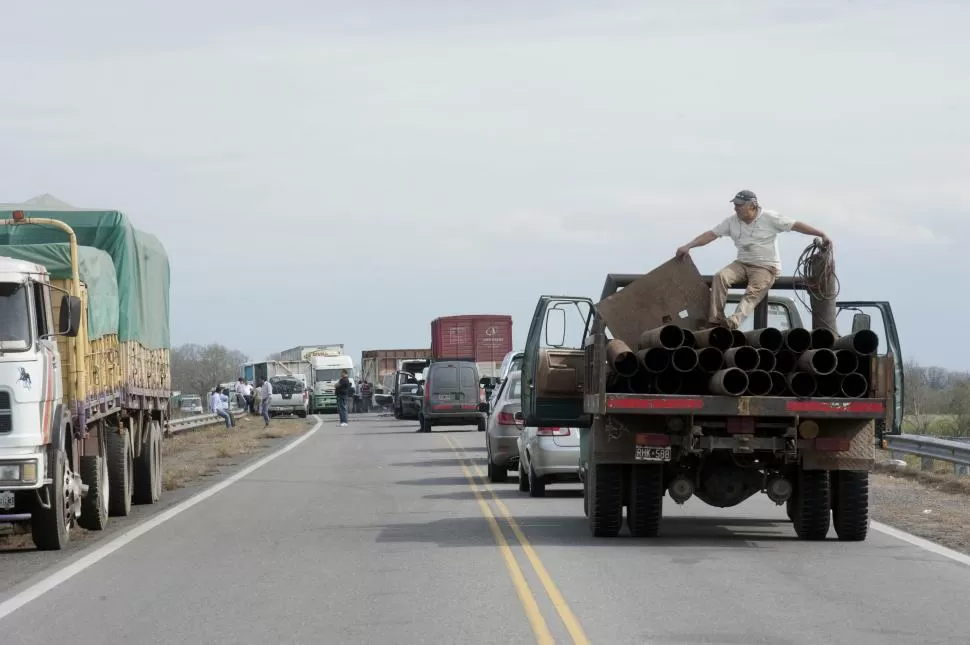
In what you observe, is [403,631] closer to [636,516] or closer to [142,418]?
[636,516]

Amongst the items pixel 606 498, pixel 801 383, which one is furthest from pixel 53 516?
pixel 801 383

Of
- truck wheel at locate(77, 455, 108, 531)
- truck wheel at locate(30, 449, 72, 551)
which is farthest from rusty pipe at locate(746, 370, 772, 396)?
truck wheel at locate(77, 455, 108, 531)

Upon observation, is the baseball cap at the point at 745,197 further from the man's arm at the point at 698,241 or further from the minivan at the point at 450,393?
the minivan at the point at 450,393

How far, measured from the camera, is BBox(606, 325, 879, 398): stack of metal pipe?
13.6 metres

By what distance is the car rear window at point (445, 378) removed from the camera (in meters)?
46.9

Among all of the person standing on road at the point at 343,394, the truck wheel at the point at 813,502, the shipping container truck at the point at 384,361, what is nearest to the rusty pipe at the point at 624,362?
the truck wheel at the point at 813,502

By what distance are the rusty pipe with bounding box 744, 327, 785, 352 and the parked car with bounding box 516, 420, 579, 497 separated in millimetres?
6038

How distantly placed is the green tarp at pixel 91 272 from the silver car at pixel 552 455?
538cm

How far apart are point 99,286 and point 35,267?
247 centimetres

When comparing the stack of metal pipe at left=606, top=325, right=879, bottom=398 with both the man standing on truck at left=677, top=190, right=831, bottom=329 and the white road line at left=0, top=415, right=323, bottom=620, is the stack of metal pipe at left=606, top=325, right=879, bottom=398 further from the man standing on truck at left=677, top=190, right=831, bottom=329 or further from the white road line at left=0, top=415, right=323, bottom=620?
the white road line at left=0, top=415, right=323, bottom=620

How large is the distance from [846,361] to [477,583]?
4.18 m

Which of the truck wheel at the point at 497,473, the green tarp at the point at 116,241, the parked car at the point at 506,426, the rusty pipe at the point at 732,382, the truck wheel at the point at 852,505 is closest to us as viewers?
the rusty pipe at the point at 732,382

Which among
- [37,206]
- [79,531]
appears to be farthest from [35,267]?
[37,206]

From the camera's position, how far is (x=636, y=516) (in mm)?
14844
